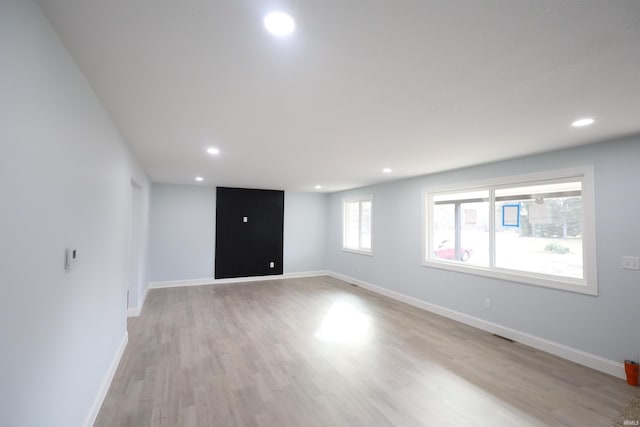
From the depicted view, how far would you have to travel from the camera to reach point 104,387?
242 centimetres

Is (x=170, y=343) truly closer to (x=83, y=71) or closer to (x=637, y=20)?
(x=83, y=71)

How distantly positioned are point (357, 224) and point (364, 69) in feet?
19.2

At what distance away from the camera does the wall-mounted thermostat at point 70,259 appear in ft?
5.23

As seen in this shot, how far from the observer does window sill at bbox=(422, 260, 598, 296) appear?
3.12m

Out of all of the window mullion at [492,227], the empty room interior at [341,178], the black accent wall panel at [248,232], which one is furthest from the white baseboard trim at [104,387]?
the window mullion at [492,227]

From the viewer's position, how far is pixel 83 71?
1.75 meters

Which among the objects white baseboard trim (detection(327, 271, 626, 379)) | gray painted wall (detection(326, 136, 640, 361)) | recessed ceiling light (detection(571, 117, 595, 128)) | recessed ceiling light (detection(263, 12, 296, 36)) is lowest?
white baseboard trim (detection(327, 271, 626, 379))

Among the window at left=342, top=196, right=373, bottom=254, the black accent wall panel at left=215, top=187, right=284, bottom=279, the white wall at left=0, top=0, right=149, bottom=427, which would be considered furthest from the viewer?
the black accent wall panel at left=215, top=187, right=284, bottom=279

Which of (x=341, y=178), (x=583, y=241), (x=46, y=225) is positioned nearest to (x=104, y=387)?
(x=46, y=225)

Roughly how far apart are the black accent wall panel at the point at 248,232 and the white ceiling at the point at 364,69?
4071mm

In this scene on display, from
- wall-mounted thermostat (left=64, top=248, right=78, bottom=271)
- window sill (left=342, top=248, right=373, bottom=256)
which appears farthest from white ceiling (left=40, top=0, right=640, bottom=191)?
window sill (left=342, top=248, right=373, bottom=256)

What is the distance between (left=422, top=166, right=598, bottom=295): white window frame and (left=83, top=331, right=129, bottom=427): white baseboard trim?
14.8 feet

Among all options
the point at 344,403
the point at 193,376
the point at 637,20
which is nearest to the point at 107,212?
the point at 193,376

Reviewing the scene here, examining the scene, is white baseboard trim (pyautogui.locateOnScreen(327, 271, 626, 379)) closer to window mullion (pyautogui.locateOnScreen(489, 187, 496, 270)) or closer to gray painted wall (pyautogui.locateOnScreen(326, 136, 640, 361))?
gray painted wall (pyautogui.locateOnScreen(326, 136, 640, 361))
